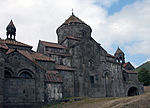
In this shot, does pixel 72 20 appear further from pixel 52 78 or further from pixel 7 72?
pixel 7 72

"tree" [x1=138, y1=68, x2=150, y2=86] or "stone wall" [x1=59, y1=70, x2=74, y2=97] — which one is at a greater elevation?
"tree" [x1=138, y1=68, x2=150, y2=86]

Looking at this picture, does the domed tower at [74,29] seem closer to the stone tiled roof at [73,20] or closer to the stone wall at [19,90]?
the stone tiled roof at [73,20]

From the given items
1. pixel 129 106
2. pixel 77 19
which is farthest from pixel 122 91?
pixel 129 106

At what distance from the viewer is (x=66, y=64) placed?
30125 millimetres

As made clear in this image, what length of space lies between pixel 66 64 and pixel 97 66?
5278 millimetres

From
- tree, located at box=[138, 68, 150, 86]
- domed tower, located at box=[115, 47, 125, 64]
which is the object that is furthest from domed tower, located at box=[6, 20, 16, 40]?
tree, located at box=[138, 68, 150, 86]

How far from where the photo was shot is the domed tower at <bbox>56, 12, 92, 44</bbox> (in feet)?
113

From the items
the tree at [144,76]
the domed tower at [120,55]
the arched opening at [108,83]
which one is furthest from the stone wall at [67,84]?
the tree at [144,76]

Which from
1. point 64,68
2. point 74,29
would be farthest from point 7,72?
point 74,29

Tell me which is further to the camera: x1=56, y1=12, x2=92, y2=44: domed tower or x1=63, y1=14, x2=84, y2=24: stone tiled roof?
x1=63, y1=14, x2=84, y2=24: stone tiled roof

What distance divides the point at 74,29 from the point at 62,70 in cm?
994

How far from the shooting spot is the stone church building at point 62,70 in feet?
68.4

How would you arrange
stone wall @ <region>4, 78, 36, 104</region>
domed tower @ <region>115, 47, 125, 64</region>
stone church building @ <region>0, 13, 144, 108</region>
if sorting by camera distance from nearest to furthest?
stone wall @ <region>4, 78, 36, 104</region>, stone church building @ <region>0, 13, 144, 108</region>, domed tower @ <region>115, 47, 125, 64</region>

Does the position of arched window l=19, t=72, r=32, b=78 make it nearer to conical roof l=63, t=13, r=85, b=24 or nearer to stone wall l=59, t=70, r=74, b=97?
stone wall l=59, t=70, r=74, b=97
